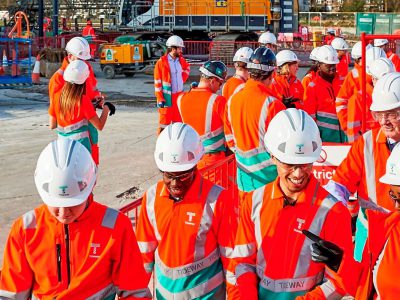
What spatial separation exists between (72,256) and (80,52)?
7.10m

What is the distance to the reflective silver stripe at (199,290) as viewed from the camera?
12.9 ft

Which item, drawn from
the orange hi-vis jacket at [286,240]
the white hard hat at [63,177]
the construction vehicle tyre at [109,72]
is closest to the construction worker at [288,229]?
the orange hi-vis jacket at [286,240]

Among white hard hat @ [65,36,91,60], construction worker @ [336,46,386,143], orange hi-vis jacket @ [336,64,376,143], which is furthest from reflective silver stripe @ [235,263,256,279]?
white hard hat @ [65,36,91,60]

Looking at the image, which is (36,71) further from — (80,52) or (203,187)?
(203,187)

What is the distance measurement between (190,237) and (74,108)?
170 inches

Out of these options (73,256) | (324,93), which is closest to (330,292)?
(73,256)

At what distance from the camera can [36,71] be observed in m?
23.5

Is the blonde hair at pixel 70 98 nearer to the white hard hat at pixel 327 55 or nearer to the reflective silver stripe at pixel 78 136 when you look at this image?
the reflective silver stripe at pixel 78 136

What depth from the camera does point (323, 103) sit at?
29.1 feet

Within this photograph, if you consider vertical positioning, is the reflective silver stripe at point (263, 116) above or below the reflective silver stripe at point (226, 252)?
above

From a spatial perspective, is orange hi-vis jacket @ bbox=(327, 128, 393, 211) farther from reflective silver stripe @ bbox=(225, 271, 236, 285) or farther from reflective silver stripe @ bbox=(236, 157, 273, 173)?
reflective silver stripe @ bbox=(236, 157, 273, 173)

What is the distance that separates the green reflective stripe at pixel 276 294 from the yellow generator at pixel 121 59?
71.4 feet

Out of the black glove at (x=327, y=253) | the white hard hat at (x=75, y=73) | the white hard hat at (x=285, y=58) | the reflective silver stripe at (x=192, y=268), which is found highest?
the white hard hat at (x=285, y=58)

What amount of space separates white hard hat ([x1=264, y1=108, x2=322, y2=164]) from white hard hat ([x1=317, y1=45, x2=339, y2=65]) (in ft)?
16.6
